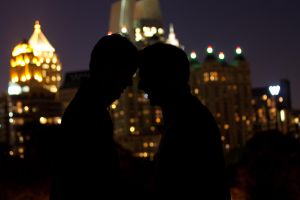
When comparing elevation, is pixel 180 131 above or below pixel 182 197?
above

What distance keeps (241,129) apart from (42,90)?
51.1 m

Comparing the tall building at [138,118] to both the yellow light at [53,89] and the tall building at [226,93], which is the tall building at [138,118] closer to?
the tall building at [226,93]

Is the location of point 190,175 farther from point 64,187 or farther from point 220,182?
point 64,187

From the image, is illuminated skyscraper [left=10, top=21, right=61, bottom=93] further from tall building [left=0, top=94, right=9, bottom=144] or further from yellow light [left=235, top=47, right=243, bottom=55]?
yellow light [left=235, top=47, right=243, bottom=55]

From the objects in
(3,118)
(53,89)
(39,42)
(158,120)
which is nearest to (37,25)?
(39,42)

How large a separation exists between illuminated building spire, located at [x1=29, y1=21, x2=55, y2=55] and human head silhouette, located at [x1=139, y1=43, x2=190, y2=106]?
17109 cm

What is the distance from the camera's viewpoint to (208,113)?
357 centimetres

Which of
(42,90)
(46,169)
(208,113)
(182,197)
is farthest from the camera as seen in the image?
(42,90)

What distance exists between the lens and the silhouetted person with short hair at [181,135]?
3.37 m

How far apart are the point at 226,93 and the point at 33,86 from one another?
4981cm

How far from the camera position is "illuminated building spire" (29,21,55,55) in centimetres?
17490

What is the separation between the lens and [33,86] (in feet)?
504

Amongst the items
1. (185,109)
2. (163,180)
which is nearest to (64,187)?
(163,180)

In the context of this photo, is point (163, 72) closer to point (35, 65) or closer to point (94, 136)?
point (94, 136)
